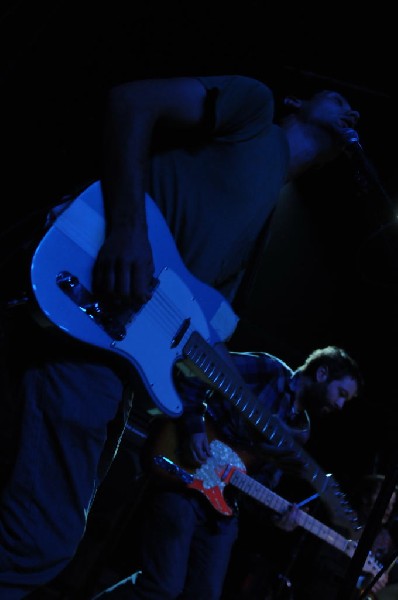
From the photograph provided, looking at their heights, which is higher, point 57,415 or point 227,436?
point 57,415

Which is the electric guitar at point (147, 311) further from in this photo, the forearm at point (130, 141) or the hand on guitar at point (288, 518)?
the hand on guitar at point (288, 518)

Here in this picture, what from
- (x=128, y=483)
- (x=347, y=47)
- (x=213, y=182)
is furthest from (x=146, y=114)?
(x=347, y=47)

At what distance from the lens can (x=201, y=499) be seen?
3.24 m

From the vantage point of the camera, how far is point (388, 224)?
185cm

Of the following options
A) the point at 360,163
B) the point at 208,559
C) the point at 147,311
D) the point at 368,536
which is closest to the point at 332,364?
the point at 208,559

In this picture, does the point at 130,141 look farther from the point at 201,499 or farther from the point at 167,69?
the point at 201,499

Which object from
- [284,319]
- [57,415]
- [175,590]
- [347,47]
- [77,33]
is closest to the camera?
[57,415]

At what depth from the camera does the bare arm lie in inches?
48.8

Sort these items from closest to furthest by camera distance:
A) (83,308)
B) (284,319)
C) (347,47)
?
(83,308) < (347,47) < (284,319)

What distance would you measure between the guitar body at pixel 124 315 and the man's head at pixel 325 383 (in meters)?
2.64

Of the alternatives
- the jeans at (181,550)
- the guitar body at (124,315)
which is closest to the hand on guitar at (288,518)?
the jeans at (181,550)

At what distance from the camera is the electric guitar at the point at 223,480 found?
3.21 meters

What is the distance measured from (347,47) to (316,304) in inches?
103

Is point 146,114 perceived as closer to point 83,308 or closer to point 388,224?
point 83,308
